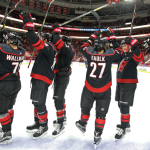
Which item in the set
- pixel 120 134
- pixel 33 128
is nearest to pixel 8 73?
pixel 33 128

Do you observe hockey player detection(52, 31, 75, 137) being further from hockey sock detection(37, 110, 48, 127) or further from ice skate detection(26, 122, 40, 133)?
ice skate detection(26, 122, 40, 133)

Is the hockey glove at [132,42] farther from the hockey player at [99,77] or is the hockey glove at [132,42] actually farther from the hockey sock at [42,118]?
the hockey sock at [42,118]

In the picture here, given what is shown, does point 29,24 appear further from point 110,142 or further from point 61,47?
point 110,142

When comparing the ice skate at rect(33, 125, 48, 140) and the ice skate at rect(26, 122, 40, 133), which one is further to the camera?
the ice skate at rect(26, 122, 40, 133)

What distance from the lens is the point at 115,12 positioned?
23391 millimetres

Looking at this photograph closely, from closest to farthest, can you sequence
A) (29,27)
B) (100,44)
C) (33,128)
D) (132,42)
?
1. (29,27)
2. (100,44)
3. (132,42)
4. (33,128)

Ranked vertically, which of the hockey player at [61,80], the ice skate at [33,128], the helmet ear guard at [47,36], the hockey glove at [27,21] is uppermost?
the hockey glove at [27,21]

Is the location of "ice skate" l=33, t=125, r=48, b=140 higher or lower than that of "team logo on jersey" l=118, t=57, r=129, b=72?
lower

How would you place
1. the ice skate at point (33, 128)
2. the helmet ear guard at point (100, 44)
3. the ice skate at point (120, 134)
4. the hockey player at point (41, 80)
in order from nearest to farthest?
the helmet ear guard at point (100, 44)
the hockey player at point (41, 80)
the ice skate at point (120, 134)
the ice skate at point (33, 128)

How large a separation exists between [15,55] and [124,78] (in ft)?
5.54

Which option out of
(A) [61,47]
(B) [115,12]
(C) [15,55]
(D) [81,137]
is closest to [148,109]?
(D) [81,137]

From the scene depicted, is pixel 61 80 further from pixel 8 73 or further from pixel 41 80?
pixel 8 73

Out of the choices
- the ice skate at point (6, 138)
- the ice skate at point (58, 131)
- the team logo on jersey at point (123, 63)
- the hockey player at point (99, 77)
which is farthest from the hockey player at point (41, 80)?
the team logo on jersey at point (123, 63)

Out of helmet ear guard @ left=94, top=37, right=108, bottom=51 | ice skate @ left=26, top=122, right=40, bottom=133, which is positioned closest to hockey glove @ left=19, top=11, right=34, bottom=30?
helmet ear guard @ left=94, top=37, right=108, bottom=51
